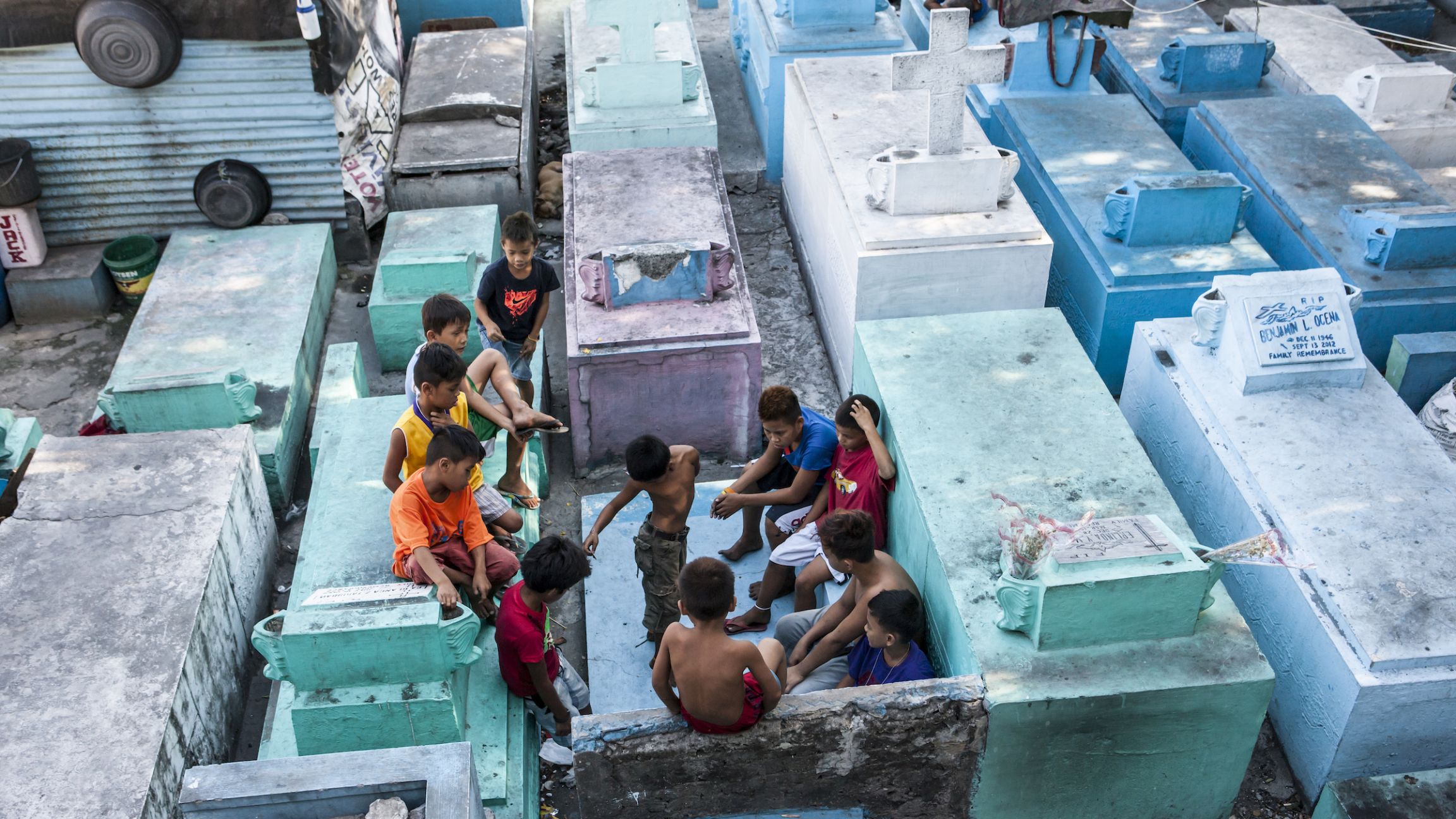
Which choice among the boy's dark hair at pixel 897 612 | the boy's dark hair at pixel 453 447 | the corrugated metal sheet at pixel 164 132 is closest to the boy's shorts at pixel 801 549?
the boy's dark hair at pixel 897 612

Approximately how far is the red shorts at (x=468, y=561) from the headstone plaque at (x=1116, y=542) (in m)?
2.30

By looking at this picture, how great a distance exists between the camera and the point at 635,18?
328 inches

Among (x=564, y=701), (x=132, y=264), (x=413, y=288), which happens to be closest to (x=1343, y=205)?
(x=564, y=701)

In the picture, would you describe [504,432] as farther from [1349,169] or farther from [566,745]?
[1349,169]

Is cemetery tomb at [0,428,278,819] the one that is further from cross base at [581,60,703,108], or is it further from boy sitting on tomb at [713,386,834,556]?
cross base at [581,60,703,108]

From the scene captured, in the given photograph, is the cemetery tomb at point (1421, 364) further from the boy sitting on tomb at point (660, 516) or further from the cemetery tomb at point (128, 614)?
the cemetery tomb at point (128, 614)

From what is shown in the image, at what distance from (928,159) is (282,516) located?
406 cm

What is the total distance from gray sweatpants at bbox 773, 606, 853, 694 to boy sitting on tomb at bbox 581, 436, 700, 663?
0.53 m

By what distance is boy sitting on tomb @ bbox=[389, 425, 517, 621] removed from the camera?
458 centimetres

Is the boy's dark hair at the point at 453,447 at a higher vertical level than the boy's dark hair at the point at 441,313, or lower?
lower

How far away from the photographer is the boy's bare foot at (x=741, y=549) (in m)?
6.00

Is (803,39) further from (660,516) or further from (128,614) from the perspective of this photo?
(128,614)

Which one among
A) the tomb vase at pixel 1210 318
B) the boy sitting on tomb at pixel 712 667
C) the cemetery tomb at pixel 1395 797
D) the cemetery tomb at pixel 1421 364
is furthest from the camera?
the cemetery tomb at pixel 1421 364

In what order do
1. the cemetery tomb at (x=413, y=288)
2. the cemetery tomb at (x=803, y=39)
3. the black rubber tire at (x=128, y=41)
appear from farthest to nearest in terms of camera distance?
the cemetery tomb at (x=803, y=39) → the black rubber tire at (x=128, y=41) → the cemetery tomb at (x=413, y=288)
